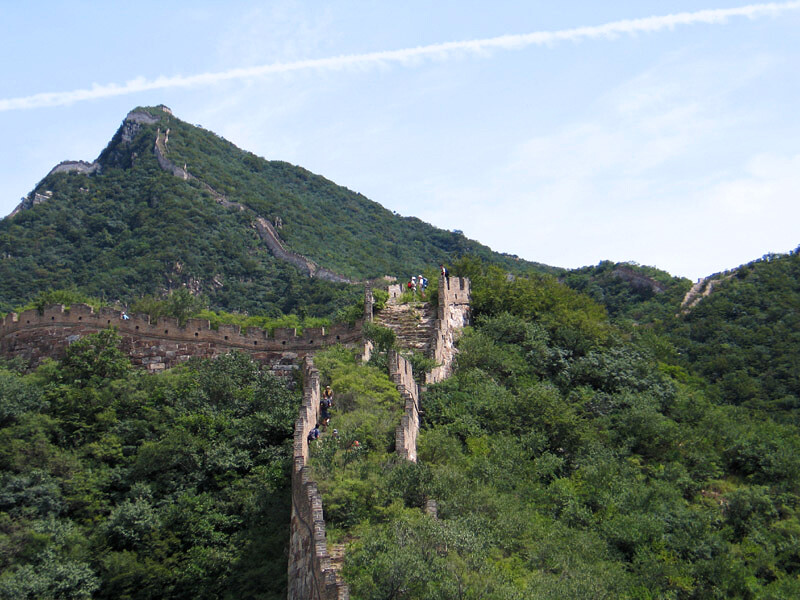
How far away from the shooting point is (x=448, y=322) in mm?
35562

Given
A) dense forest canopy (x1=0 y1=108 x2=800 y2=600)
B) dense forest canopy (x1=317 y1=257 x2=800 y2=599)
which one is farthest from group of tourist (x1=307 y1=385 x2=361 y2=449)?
dense forest canopy (x1=317 y1=257 x2=800 y2=599)

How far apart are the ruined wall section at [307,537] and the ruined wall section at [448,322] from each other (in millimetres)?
7314

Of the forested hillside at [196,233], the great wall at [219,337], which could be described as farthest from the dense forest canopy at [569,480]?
the forested hillside at [196,233]

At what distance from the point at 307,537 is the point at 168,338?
51.9 feet

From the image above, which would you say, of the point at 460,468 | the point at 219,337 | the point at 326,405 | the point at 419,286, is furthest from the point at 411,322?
the point at 460,468

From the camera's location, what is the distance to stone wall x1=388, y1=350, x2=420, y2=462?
23.4 metres

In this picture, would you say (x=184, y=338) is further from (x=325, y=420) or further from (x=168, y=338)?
(x=325, y=420)

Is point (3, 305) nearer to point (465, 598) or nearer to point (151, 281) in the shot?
point (151, 281)

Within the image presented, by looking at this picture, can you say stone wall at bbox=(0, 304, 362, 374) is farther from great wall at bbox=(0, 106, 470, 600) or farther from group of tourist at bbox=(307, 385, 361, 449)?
group of tourist at bbox=(307, 385, 361, 449)

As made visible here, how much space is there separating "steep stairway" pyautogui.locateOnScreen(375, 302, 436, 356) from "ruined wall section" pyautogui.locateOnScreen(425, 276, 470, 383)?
1.31 feet

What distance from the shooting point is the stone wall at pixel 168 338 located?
3378 cm

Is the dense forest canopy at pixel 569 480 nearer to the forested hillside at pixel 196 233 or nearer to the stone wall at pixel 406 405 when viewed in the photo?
the stone wall at pixel 406 405

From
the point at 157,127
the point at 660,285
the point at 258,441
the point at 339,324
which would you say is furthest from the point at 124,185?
the point at 258,441

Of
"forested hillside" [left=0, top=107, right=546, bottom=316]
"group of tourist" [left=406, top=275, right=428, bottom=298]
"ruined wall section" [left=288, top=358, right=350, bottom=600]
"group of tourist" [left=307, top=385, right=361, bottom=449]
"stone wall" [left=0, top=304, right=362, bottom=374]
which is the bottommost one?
"ruined wall section" [left=288, top=358, right=350, bottom=600]
